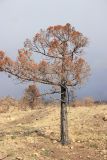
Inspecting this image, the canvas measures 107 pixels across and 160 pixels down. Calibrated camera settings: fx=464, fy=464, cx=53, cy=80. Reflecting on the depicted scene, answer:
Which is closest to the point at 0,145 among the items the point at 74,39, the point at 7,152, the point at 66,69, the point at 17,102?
the point at 7,152

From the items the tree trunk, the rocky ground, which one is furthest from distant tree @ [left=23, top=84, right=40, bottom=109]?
the rocky ground

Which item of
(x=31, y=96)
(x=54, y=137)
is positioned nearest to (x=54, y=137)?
(x=54, y=137)

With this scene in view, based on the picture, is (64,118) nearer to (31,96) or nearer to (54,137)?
(54,137)

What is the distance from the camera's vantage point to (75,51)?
73.0ft

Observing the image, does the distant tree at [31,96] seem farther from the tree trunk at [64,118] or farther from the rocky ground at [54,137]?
the rocky ground at [54,137]

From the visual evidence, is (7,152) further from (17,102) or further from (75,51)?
(17,102)

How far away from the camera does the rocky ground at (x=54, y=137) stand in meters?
20.8

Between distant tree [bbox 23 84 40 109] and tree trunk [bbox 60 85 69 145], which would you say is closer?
tree trunk [bbox 60 85 69 145]

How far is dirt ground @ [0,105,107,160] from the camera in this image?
68.4 ft

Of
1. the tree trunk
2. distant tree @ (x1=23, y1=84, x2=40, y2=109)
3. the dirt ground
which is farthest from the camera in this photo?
distant tree @ (x1=23, y1=84, x2=40, y2=109)

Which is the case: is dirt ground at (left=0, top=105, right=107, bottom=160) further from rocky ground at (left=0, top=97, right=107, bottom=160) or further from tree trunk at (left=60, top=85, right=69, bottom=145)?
tree trunk at (left=60, top=85, right=69, bottom=145)

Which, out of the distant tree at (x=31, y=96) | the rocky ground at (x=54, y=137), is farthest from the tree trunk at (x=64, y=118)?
the distant tree at (x=31, y=96)

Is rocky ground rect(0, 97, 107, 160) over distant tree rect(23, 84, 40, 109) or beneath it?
beneath

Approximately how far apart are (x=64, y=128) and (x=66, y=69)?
2934 millimetres
